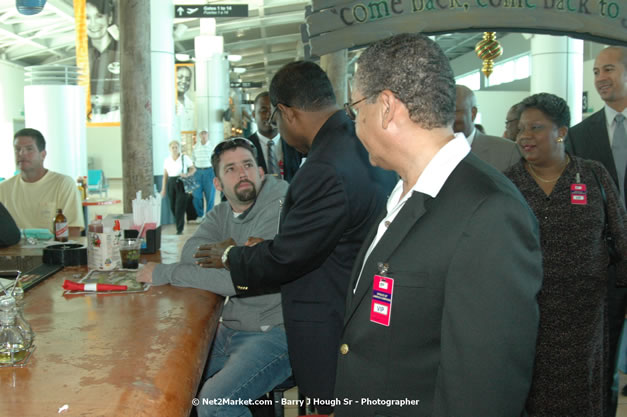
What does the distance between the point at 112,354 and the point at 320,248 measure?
32.6 inches

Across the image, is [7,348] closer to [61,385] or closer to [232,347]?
[61,385]

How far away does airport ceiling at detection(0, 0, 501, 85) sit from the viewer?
1766 cm

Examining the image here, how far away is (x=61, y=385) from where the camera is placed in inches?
50.9

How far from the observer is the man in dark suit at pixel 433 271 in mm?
1137

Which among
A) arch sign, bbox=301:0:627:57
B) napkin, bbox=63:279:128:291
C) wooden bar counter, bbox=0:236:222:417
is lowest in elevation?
wooden bar counter, bbox=0:236:222:417

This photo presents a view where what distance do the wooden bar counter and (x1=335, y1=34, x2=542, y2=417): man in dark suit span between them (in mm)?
448

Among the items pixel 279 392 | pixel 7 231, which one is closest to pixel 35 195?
pixel 7 231

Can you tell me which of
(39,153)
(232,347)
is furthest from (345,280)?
(39,153)

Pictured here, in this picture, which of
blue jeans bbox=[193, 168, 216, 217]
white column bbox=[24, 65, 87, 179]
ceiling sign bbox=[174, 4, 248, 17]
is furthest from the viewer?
ceiling sign bbox=[174, 4, 248, 17]

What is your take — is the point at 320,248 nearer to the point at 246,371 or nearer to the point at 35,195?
the point at 246,371

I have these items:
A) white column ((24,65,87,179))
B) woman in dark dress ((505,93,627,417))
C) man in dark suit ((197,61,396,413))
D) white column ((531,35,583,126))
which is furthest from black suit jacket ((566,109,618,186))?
white column ((531,35,583,126))

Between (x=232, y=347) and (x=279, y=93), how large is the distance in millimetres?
1092

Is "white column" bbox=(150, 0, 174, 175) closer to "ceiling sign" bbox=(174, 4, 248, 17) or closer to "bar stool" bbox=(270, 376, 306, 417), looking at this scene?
"ceiling sign" bbox=(174, 4, 248, 17)

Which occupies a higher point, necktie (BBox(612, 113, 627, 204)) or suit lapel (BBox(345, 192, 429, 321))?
necktie (BBox(612, 113, 627, 204))
